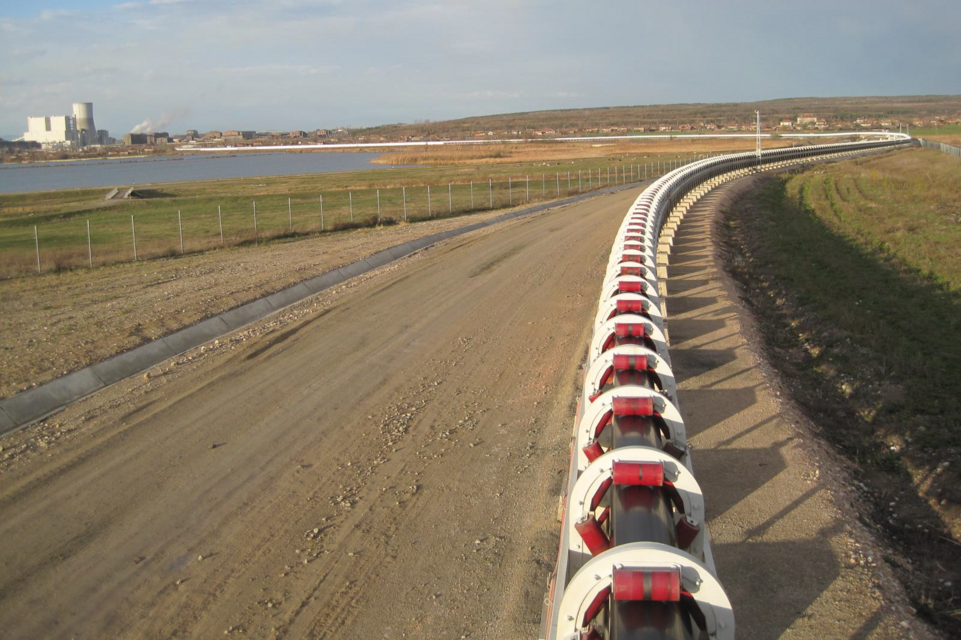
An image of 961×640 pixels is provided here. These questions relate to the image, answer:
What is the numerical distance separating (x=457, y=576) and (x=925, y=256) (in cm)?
1813

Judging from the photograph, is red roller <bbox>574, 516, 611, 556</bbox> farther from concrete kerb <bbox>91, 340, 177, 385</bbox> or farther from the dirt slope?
concrete kerb <bbox>91, 340, 177, 385</bbox>

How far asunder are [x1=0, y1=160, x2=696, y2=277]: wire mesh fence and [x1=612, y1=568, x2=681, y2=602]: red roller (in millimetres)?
20444

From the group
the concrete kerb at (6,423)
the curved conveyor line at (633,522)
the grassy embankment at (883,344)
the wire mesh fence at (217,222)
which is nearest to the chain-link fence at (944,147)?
the wire mesh fence at (217,222)

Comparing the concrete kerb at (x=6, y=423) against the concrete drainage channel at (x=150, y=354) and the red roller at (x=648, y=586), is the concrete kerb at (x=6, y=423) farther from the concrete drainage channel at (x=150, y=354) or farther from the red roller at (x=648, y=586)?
the red roller at (x=648, y=586)

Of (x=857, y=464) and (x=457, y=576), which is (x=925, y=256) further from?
(x=457, y=576)

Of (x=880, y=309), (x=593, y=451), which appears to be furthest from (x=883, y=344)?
(x=593, y=451)

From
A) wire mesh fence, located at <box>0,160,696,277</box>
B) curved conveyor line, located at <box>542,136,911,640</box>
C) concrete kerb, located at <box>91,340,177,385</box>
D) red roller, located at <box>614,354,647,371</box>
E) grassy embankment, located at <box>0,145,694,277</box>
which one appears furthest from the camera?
grassy embankment, located at <box>0,145,694,277</box>

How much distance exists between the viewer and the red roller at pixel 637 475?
450cm

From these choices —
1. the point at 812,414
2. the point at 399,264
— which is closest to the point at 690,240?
the point at 399,264

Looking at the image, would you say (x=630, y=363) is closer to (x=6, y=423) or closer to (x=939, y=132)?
(x=6, y=423)

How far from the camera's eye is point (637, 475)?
4504 millimetres

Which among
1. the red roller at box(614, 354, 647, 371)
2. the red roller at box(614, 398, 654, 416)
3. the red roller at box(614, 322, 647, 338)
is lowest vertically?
the red roller at box(614, 398, 654, 416)

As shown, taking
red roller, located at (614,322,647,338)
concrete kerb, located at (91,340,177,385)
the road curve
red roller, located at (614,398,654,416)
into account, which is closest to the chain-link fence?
the road curve

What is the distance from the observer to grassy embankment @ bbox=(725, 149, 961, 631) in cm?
710
